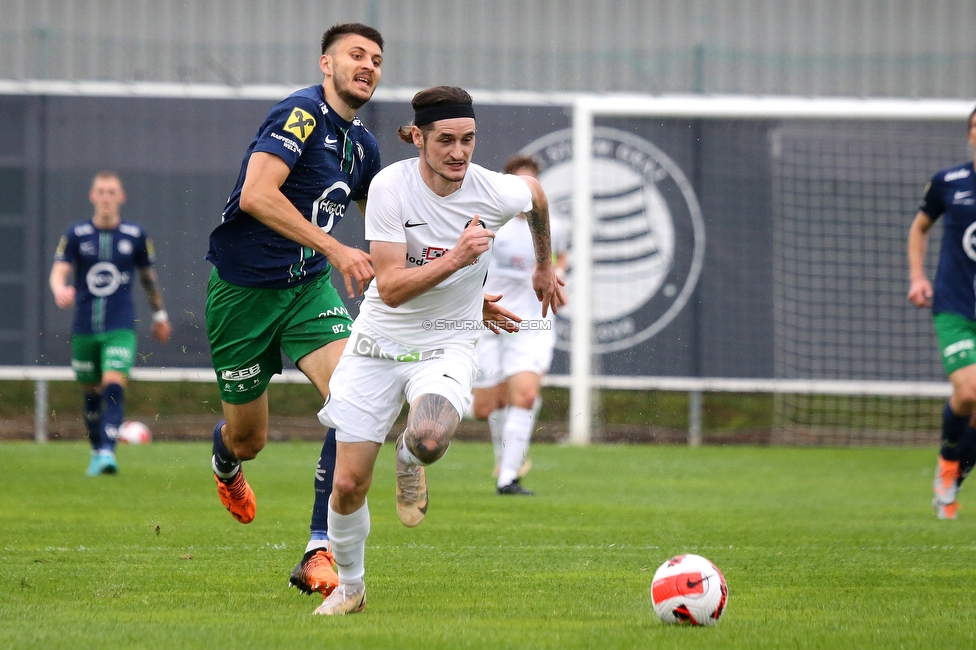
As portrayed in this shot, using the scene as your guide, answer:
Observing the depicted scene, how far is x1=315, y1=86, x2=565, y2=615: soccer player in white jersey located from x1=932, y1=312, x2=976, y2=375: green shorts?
4.64 m

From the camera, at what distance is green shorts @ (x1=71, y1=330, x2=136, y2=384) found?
12.2 meters

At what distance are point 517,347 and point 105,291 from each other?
414cm

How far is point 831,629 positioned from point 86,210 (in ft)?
42.8

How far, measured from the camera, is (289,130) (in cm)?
609

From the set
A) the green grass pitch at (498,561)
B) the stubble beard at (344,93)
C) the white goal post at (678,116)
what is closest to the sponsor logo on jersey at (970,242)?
the green grass pitch at (498,561)

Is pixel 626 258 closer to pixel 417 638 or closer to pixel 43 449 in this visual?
pixel 43 449

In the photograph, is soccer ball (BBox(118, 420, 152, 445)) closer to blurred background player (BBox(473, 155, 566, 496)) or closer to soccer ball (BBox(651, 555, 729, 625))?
blurred background player (BBox(473, 155, 566, 496))

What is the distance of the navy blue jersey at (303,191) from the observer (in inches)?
244

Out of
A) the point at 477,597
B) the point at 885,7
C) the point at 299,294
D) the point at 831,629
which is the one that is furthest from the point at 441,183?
the point at 885,7

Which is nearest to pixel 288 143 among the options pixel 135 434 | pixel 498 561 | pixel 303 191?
pixel 303 191

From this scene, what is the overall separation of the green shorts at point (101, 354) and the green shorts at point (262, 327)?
5779 millimetres

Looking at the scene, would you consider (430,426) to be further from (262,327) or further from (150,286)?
(150,286)

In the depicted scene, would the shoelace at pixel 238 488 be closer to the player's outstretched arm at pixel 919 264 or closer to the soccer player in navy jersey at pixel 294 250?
the soccer player in navy jersey at pixel 294 250

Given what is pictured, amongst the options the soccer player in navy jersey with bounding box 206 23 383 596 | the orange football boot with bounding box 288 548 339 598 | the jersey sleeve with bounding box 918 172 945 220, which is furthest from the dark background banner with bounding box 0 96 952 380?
the orange football boot with bounding box 288 548 339 598
